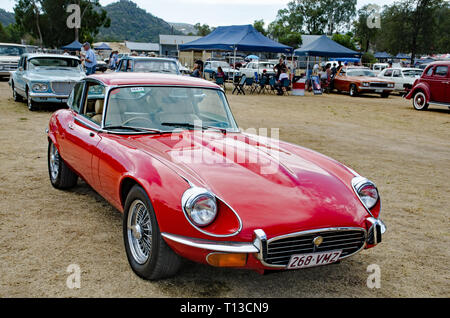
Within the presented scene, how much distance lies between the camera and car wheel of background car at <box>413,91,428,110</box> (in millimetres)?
16656

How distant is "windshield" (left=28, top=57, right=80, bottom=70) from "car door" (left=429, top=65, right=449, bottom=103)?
12.7 meters

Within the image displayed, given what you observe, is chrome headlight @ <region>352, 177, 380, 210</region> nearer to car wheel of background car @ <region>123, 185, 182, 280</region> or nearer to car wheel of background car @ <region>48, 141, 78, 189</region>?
car wheel of background car @ <region>123, 185, 182, 280</region>

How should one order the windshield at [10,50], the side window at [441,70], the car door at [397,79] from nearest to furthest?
the side window at [441,70], the windshield at [10,50], the car door at [397,79]

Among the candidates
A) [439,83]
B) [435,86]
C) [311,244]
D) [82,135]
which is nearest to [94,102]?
[82,135]

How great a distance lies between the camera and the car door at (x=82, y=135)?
13.2 ft

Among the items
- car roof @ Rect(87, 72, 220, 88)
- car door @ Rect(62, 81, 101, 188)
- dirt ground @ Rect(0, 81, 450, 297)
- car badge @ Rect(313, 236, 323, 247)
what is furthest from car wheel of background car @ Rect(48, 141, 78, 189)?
car badge @ Rect(313, 236, 323, 247)

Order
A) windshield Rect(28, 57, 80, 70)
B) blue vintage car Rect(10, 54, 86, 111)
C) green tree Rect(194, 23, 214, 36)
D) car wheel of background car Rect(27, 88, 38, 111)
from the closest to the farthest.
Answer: blue vintage car Rect(10, 54, 86, 111) → car wheel of background car Rect(27, 88, 38, 111) → windshield Rect(28, 57, 80, 70) → green tree Rect(194, 23, 214, 36)

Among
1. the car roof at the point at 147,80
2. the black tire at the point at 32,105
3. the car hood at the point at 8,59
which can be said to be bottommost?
the black tire at the point at 32,105

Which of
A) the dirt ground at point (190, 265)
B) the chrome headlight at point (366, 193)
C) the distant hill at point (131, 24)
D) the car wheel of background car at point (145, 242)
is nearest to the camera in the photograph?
the car wheel of background car at point (145, 242)

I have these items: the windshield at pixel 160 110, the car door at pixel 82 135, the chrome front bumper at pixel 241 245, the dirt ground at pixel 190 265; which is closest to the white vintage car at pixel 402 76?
the dirt ground at pixel 190 265

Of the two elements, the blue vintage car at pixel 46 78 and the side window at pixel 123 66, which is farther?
the side window at pixel 123 66

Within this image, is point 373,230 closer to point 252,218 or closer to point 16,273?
point 252,218

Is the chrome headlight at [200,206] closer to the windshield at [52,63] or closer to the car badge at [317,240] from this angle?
the car badge at [317,240]

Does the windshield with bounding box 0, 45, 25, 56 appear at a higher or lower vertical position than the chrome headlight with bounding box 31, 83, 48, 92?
higher
